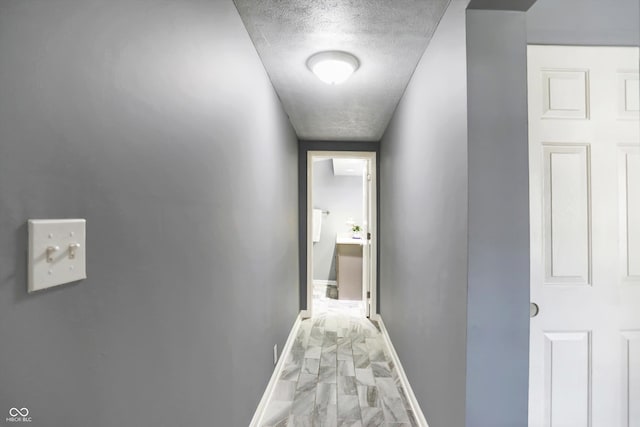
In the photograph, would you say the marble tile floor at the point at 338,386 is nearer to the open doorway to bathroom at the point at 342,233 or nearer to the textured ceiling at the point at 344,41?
the open doorway to bathroom at the point at 342,233

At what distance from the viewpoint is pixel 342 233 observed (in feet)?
19.3

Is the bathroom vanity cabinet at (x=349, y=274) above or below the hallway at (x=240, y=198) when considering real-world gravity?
below

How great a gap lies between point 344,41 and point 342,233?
4315 millimetres

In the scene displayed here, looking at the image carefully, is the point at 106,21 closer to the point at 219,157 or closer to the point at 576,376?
the point at 219,157

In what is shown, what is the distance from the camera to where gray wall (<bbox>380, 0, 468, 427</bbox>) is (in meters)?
1.30

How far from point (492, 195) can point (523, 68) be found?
51cm

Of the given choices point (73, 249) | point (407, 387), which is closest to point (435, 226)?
point (407, 387)

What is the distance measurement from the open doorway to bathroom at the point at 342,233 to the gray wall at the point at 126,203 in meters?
2.59

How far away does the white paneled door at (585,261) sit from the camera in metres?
1.30

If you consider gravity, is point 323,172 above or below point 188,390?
above

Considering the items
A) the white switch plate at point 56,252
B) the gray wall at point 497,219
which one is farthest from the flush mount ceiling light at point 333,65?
the white switch plate at point 56,252

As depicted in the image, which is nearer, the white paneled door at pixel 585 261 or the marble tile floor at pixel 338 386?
the white paneled door at pixel 585 261

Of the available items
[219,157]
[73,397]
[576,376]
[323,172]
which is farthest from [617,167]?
[323,172]

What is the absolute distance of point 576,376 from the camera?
1300 mm
